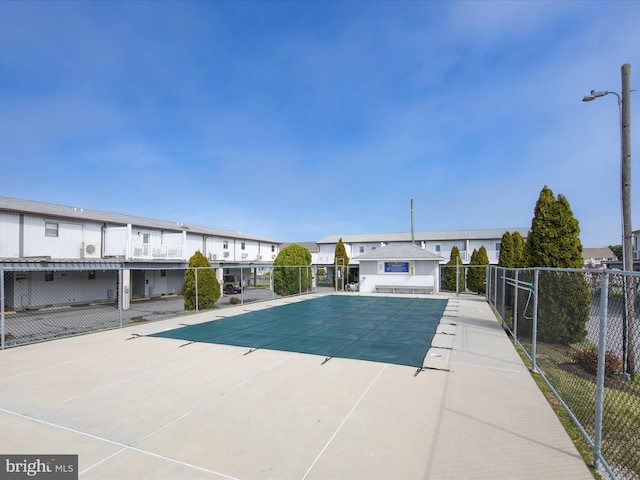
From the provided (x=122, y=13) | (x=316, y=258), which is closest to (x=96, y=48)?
(x=122, y=13)

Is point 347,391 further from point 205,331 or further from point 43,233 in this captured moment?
point 43,233

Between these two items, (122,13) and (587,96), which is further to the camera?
(122,13)

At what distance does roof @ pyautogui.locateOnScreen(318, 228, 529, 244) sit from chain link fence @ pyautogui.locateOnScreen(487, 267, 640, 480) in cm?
2489

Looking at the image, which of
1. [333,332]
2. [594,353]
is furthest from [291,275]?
[594,353]

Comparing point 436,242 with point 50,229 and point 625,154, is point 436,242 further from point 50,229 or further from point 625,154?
point 50,229

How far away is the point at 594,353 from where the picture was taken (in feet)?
20.9

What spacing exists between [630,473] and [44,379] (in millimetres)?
7610

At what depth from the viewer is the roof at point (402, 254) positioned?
22328 mm

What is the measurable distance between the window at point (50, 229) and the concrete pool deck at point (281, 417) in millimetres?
14118

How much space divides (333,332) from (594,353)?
5.63 m

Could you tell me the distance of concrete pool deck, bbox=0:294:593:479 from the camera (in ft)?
9.47

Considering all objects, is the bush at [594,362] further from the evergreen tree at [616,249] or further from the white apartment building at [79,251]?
the evergreen tree at [616,249]

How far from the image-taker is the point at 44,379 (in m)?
5.22

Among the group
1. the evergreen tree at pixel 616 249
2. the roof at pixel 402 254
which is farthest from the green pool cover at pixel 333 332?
the evergreen tree at pixel 616 249
